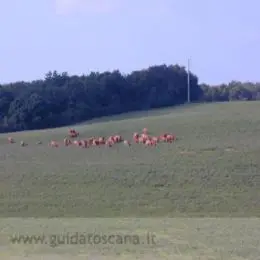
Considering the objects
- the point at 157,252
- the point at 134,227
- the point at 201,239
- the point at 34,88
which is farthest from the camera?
the point at 34,88

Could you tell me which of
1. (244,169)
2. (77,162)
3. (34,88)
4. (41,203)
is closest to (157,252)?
(41,203)

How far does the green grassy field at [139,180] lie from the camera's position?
24891 mm

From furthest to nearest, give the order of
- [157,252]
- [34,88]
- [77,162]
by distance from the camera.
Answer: [34,88] → [77,162] → [157,252]

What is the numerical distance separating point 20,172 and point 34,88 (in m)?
45.4

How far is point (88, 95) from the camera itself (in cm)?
7781

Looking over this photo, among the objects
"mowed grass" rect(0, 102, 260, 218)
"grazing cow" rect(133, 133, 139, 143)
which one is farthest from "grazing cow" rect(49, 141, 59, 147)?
"grazing cow" rect(133, 133, 139, 143)

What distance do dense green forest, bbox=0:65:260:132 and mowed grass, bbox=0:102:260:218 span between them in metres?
26.9

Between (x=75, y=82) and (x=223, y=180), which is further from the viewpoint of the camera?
(x=75, y=82)

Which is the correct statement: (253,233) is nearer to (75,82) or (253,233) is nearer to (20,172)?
(20,172)

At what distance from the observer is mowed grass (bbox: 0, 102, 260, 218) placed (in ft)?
82.6

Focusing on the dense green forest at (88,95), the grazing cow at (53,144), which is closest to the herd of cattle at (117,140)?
the grazing cow at (53,144)

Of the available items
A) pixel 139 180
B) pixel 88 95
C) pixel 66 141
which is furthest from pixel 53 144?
pixel 88 95

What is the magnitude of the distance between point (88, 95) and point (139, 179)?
48520mm

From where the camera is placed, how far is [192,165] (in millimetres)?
32562
